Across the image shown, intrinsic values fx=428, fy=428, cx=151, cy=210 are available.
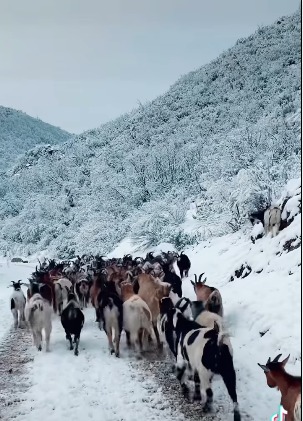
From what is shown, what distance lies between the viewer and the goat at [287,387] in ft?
13.8

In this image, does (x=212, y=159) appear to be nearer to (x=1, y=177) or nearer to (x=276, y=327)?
(x=276, y=327)

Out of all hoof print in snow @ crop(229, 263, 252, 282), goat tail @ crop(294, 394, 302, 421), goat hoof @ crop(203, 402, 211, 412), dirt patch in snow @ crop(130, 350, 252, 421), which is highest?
goat tail @ crop(294, 394, 302, 421)

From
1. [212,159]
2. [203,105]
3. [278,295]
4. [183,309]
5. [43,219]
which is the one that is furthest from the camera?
[203,105]

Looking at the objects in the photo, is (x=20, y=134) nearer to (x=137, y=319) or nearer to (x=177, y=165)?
(x=177, y=165)

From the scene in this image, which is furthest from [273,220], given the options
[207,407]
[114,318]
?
[207,407]

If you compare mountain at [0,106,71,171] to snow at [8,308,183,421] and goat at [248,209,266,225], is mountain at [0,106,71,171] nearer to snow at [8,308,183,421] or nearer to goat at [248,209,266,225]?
goat at [248,209,266,225]

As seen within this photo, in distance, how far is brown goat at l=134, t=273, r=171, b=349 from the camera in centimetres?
1016

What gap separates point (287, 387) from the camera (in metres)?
4.54

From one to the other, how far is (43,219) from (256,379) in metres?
48.8

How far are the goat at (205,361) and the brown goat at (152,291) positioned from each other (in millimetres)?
2629

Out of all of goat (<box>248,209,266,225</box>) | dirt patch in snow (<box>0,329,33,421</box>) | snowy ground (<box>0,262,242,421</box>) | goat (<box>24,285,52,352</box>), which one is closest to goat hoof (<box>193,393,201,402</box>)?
snowy ground (<box>0,262,242,421</box>)

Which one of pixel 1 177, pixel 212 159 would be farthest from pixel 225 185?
pixel 1 177

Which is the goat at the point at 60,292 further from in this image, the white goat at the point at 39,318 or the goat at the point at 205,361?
the goat at the point at 205,361

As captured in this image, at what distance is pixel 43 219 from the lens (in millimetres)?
53469
